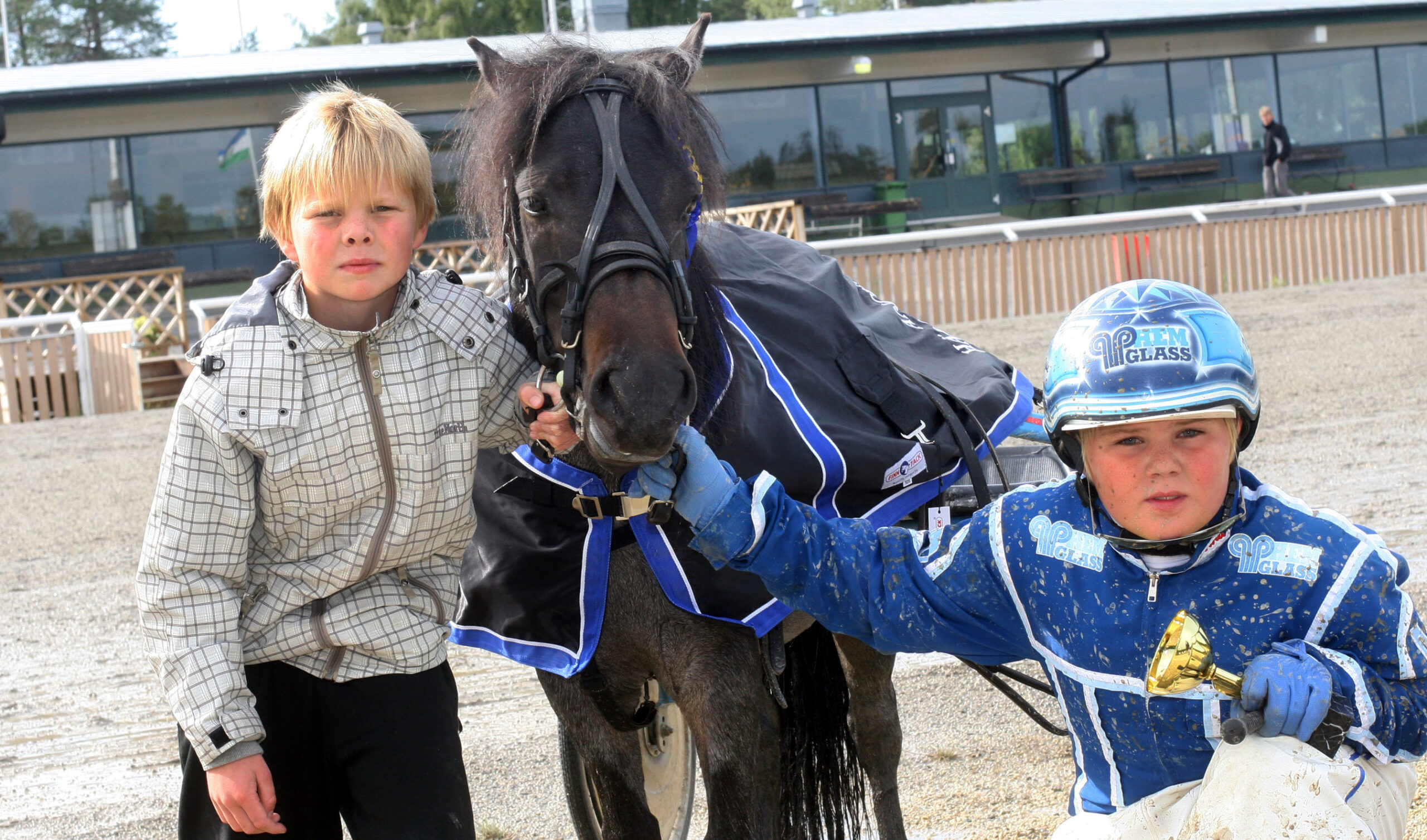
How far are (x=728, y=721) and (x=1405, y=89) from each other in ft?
77.5

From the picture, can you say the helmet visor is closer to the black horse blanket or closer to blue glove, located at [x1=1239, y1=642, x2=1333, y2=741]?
blue glove, located at [x1=1239, y1=642, x2=1333, y2=741]

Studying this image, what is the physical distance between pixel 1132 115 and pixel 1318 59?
12.1ft

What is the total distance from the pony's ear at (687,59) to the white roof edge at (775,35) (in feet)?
43.0

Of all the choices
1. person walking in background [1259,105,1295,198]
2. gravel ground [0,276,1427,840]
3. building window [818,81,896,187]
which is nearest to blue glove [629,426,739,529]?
gravel ground [0,276,1427,840]

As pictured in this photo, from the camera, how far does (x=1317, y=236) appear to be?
14.8m

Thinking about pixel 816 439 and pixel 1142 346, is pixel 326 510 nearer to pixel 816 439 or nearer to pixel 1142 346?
pixel 816 439

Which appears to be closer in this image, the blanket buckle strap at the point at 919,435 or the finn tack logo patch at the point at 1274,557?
the finn tack logo patch at the point at 1274,557

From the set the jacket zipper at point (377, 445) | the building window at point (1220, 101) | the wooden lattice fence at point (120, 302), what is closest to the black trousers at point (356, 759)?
the jacket zipper at point (377, 445)

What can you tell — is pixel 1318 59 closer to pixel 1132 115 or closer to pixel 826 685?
pixel 1132 115

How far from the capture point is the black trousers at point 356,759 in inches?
79.2

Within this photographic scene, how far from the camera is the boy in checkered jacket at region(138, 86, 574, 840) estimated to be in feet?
6.24

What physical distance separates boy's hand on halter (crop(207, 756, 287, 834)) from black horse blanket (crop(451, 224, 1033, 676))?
549 millimetres

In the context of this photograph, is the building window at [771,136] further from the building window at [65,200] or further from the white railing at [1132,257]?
the building window at [65,200]

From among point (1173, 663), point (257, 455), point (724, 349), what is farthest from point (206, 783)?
point (1173, 663)
